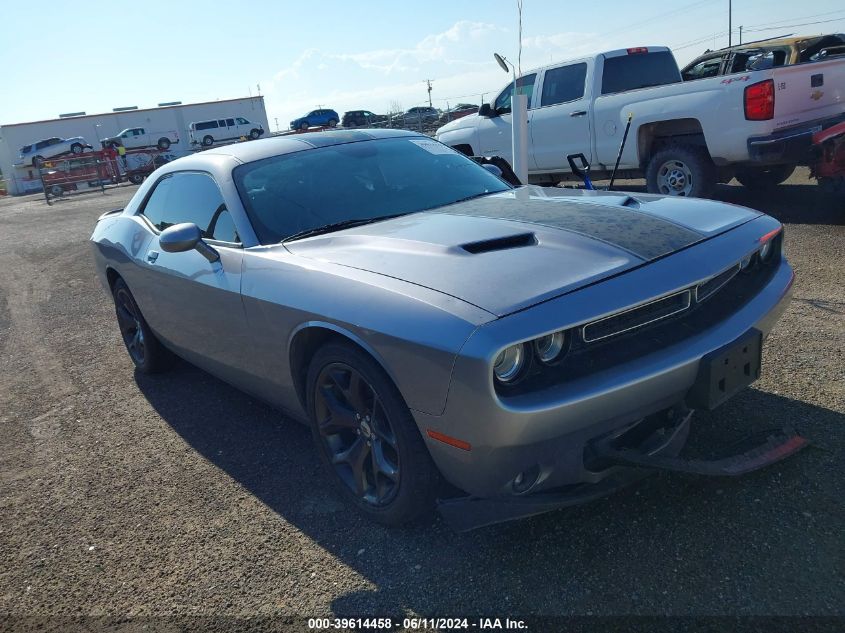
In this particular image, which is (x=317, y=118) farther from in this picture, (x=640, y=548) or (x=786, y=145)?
(x=640, y=548)

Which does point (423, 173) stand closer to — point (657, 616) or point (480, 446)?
point (480, 446)

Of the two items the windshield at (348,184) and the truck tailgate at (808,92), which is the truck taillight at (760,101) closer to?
the truck tailgate at (808,92)

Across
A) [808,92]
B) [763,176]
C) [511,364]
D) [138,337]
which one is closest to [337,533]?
[511,364]

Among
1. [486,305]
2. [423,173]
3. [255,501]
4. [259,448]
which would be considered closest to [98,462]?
[259,448]

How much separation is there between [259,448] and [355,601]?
4.72ft

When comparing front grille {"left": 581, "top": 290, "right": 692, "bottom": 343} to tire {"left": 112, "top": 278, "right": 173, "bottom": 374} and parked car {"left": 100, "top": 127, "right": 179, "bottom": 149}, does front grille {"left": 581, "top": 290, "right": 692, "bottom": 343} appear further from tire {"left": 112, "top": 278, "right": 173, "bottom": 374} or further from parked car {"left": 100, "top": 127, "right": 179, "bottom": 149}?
parked car {"left": 100, "top": 127, "right": 179, "bottom": 149}

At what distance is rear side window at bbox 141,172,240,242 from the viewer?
3.53m

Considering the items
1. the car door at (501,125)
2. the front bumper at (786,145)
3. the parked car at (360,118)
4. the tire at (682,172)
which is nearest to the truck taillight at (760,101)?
the front bumper at (786,145)

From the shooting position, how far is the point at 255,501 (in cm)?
318

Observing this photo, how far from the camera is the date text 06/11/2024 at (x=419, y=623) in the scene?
223 centimetres

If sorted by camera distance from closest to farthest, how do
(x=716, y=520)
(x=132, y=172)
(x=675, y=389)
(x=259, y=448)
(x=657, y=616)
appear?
(x=657, y=616) → (x=675, y=389) → (x=716, y=520) → (x=259, y=448) → (x=132, y=172)

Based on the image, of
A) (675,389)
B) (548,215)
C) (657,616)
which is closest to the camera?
(657,616)

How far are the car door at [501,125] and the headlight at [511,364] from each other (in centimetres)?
769

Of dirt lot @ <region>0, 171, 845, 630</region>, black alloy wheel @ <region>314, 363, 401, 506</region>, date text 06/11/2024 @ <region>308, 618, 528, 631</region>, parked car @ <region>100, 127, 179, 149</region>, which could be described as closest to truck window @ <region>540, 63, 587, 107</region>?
dirt lot @ <region>0, 171, 845, 630</region>
